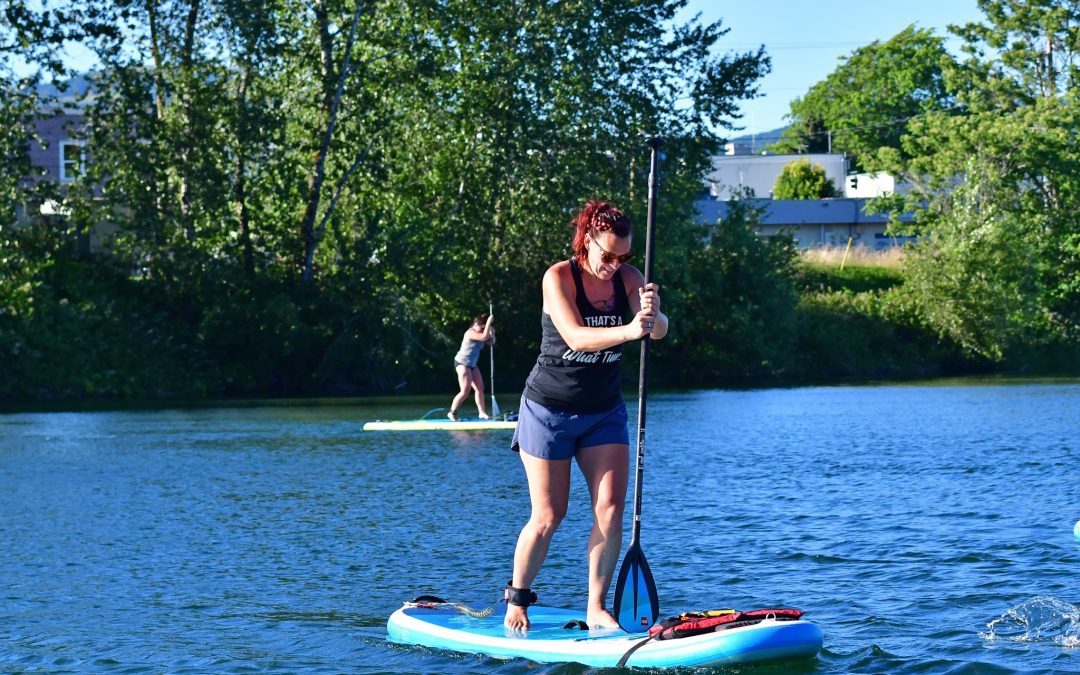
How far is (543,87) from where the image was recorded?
43.7 m

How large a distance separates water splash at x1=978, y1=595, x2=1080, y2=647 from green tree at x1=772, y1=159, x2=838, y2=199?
78555mm

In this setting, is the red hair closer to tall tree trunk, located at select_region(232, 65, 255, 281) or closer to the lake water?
the lake water

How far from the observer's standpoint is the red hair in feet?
25.7

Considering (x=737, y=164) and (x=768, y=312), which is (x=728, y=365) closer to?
(x=768, y=312)

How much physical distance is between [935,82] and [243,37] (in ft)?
228

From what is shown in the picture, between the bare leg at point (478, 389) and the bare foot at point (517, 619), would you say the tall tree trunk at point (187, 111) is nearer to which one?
the bare leg at point (478, 389)

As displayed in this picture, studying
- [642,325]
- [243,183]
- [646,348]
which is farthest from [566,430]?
[243,183]

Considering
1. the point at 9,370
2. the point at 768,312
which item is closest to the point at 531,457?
the point at 9,370

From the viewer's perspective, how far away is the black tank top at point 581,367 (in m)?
7.84

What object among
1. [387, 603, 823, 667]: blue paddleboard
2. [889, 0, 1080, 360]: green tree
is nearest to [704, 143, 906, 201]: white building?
[889, 0, 1080, 360]: green tree

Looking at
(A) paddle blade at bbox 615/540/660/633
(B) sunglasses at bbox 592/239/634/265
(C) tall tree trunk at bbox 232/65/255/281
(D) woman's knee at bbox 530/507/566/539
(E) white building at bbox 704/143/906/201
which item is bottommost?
(A) paddle blade at bbox 615/540/660/633

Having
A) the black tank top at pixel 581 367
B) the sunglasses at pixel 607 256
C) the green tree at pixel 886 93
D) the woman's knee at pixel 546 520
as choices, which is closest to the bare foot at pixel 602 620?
the woman's knee at pixel 546 520

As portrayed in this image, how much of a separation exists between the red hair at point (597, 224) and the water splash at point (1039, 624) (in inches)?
114

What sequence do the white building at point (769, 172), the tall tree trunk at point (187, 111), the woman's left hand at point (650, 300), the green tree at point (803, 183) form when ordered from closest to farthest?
the woman's left hand at point (650, 300), the tall tree trunk at point (187, 111), the green tree at point (803, 183), the white building at point (769, 172)
